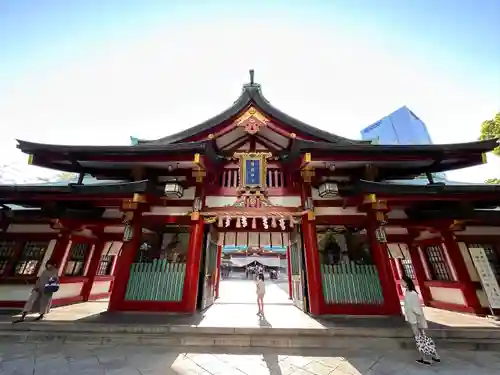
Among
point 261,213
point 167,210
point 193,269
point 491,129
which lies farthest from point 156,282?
point 491,129

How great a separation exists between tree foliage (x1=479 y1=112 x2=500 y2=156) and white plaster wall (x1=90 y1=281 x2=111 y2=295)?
22.1 metres

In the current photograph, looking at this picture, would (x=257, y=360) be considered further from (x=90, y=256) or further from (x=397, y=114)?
(x=397, y=114)

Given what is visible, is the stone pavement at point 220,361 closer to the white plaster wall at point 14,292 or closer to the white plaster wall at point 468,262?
the white plaster wall at point 14,292

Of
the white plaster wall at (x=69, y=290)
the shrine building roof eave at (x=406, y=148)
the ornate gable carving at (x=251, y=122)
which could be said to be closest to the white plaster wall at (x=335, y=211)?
the shrine building roof eave at (x=406, y=148)

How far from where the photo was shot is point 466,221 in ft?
26.5

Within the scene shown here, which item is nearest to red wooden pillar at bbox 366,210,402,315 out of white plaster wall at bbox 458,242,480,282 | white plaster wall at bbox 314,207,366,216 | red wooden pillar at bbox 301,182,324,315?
white plaster wall at bbox 314,207,366,216

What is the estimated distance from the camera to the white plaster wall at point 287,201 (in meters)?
9.01

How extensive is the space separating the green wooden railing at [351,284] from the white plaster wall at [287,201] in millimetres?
2472

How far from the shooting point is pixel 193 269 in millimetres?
7777

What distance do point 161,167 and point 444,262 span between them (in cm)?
1192

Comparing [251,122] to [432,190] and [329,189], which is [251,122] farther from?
[432,190]

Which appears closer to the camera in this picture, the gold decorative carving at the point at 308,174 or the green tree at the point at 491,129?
the gold decorative carving at the point at 308,174

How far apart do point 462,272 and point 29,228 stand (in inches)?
666

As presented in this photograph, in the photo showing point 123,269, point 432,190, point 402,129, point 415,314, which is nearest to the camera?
point 415,314
